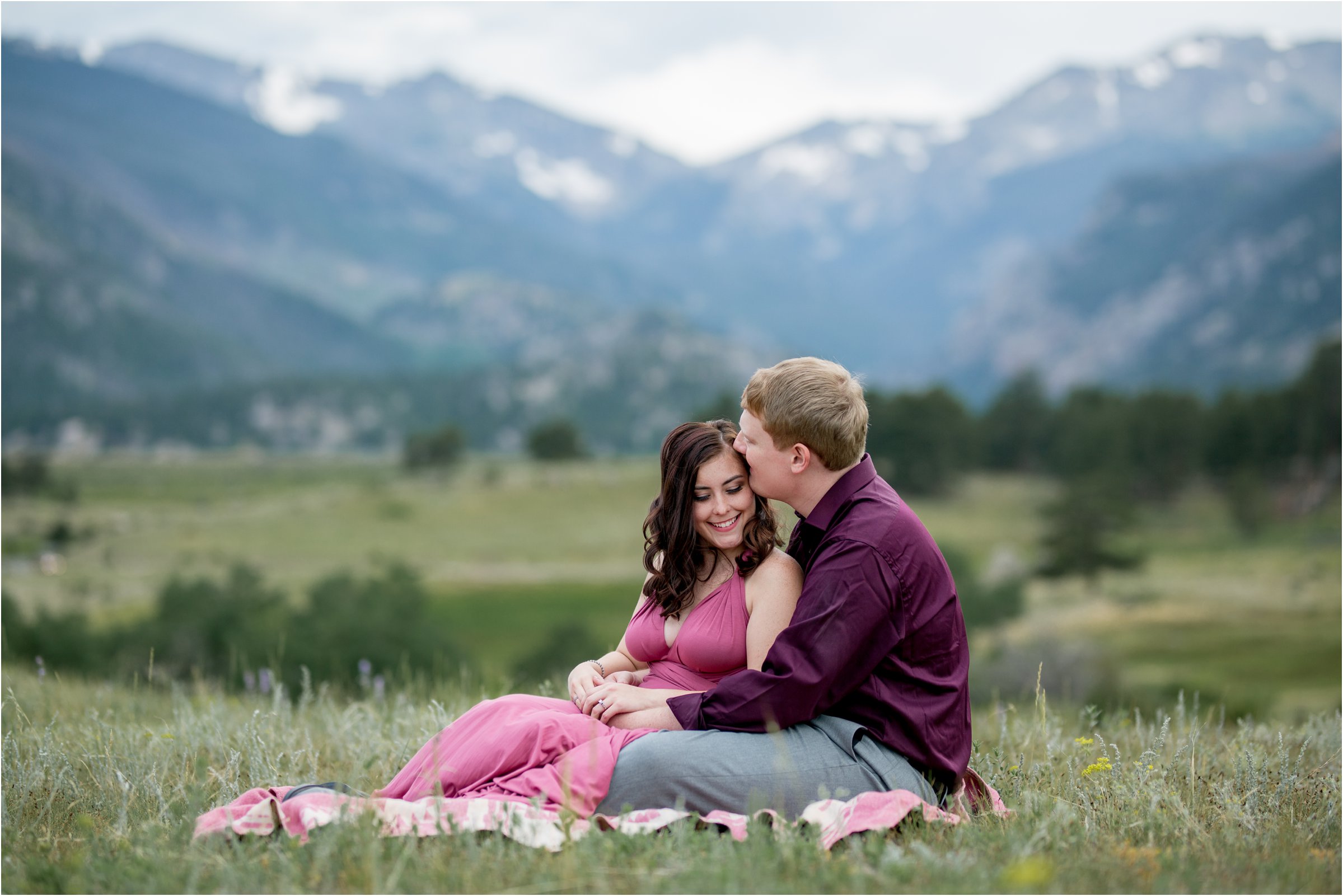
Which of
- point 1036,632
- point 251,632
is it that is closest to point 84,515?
point 251,632

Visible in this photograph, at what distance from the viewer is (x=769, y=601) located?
521 centimetres

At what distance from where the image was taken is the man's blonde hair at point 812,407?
4980 millimetres

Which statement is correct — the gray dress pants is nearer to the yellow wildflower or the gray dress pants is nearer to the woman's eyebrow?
the woman's eyebrow

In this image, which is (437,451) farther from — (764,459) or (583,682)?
(764,459)

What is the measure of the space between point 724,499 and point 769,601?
527mm

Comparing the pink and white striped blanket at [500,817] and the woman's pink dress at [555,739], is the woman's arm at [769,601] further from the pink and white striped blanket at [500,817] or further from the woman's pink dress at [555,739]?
the pink and white striped blanket at [500,817]

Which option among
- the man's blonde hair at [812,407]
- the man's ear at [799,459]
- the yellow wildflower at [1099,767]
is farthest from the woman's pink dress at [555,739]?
the yellow wildflower at [1099,767]

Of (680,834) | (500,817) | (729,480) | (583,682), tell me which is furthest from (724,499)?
(500,817)

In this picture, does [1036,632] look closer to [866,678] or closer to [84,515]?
[866,678]

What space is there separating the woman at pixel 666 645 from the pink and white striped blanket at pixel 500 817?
178mm

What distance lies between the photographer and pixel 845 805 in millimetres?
4805

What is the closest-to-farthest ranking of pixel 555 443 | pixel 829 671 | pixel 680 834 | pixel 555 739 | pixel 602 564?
pixel 680 834
pixel 829 671
pixel 555 739
pixel 602 564
pixel 555 443

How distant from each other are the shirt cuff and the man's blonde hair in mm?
1232

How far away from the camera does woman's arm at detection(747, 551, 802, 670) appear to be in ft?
17.0
